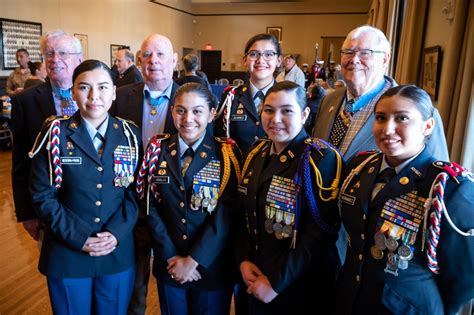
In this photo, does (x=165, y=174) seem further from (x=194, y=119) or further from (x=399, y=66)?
(x=399, y=66)

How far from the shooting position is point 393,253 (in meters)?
1.34

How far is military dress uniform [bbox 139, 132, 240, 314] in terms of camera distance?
1840 mm

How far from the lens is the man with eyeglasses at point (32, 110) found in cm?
217

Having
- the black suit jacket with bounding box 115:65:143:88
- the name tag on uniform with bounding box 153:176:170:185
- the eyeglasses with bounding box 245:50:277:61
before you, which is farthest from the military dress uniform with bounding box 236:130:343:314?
the black suit jacket with bounding box 115:65:143:88

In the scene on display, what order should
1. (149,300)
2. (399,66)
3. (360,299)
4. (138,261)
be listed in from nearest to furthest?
(360,299) → (138,261) → (149,300) → (399,66)

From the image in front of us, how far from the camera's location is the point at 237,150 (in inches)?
78.6

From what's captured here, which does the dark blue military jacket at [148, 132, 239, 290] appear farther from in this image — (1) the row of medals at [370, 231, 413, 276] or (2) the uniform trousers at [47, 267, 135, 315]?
(1) the row of medals at [370, 231, 413, 276]

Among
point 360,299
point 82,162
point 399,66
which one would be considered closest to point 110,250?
point 82,162

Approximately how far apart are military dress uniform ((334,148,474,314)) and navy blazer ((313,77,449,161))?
30 centimetres

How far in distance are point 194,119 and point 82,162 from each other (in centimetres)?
57

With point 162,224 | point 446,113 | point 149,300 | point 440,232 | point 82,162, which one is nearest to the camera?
point 440,232

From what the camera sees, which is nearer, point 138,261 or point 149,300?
point 138,261

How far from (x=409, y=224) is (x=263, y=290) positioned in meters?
0.70

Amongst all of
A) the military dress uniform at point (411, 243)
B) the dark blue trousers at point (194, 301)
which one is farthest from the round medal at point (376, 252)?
the dark blue trousers at point (194, 301)
